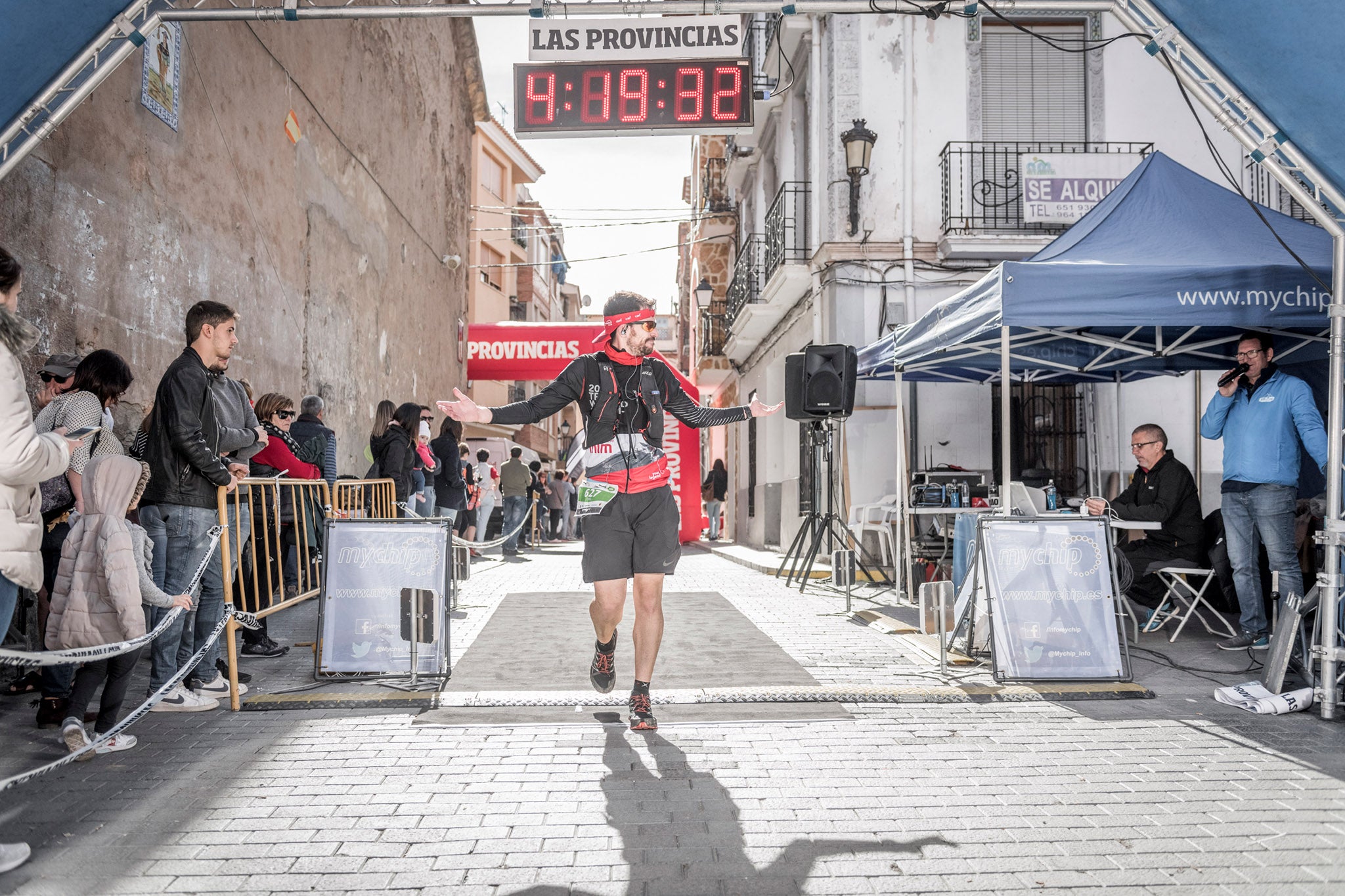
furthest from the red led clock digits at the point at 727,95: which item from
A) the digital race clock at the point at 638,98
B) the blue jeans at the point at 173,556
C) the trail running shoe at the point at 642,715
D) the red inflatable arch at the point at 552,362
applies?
the red inflatable arch at the point at 552,362

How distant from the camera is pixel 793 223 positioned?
15305 millimetres

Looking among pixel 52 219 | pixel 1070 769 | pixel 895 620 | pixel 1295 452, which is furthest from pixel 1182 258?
pixel 52 219

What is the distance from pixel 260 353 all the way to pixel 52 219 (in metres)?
4.09

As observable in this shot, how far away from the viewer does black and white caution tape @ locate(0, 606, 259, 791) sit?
359 cm

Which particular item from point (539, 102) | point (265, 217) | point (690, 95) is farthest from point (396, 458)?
point (690, 95)

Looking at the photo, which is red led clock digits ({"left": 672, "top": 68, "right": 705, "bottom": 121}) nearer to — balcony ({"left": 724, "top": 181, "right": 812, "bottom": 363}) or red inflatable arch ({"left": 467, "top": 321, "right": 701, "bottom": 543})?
balcony ({"left": 724, "top": 181, "right": 812, "bottom": 363})

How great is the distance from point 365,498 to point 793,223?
898 centimetres

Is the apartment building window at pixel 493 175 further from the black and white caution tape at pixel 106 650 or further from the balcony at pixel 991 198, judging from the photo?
the black and white caution tape at pixel 106 650

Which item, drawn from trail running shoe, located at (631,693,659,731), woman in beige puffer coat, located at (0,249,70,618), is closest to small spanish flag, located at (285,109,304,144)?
woman in beige puffer coat, located at (0,249,70,618)

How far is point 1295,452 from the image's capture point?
6.52m

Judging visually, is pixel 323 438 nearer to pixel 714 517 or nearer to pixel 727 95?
pixel 727 95

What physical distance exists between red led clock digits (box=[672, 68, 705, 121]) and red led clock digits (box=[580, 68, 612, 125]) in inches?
22.8

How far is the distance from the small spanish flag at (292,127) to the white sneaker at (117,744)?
8.30 m

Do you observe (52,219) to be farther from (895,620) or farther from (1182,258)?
(1182,258)
